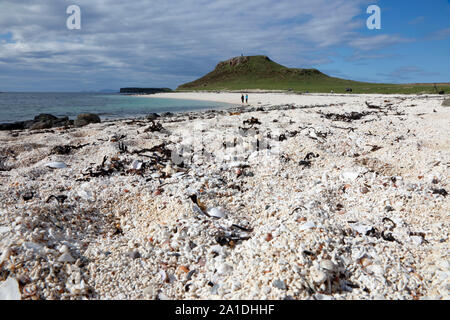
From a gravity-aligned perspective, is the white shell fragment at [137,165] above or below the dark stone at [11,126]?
below

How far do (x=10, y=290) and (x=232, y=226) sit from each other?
2126mm

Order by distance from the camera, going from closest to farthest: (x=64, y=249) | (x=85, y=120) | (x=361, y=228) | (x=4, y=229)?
(x=64, y=249), (x=4, y=229), (x=361, y=228), (x=85, y=120)

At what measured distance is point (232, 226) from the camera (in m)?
3.16

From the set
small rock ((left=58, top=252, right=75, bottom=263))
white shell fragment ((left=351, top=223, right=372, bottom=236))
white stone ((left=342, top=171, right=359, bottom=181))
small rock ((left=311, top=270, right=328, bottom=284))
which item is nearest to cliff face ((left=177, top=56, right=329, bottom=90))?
white stone ((left=342, top=171, right=359, bottom=181))

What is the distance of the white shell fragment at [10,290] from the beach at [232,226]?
2 centimetres

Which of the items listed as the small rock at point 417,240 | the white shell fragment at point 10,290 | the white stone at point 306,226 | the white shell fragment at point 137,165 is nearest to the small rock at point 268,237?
the white stone at point 306,226

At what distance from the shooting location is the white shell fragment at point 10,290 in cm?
→ 209

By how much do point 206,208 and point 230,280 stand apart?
1.35 m

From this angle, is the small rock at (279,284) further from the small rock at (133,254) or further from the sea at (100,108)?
the sea at (100,108)

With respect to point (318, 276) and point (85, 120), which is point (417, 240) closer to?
point (318, 276)

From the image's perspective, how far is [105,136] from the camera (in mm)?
8234

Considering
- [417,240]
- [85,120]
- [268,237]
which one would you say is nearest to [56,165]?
[268,237]
